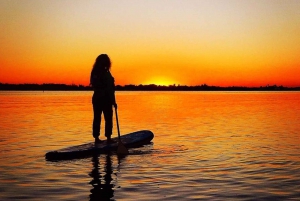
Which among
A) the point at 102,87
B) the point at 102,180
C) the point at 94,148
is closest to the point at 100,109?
the point at 102,87

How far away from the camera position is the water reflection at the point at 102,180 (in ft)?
28.2

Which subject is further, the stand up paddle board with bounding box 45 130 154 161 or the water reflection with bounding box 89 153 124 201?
the stand up paddle board with bounding box 45 130 154 161

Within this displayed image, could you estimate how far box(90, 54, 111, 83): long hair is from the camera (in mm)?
13875

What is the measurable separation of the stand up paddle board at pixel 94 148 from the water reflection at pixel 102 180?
350 mm

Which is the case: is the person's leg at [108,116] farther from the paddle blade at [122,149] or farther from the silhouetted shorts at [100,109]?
the paddle blade at [122,149]

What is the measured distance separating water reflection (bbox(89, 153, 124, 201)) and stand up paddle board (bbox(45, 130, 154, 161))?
35cm

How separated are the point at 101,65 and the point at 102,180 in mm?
4800

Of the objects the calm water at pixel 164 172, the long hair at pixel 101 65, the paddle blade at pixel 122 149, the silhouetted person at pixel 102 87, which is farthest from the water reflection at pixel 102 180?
the long hair at pixel 101 65

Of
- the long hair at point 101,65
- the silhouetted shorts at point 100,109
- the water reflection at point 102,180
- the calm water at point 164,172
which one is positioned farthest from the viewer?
the silhouetted shorts at point 100,109

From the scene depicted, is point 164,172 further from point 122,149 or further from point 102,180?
point 122,149

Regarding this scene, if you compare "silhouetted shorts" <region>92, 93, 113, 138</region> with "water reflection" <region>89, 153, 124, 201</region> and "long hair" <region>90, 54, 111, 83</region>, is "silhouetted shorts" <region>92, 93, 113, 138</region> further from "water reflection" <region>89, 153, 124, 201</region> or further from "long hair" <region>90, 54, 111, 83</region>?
"water reflection" <region>89, 153, 124, 201</region>

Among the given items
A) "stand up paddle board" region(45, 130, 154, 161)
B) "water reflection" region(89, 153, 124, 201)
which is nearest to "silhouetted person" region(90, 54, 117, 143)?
"stand up paddle board" region(45, 130, 154, 161)

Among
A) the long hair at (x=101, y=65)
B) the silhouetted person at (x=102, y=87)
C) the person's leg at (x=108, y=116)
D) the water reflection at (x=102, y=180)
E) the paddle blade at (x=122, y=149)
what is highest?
the long hair at (x=101, y=65)

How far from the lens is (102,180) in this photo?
10.1m
